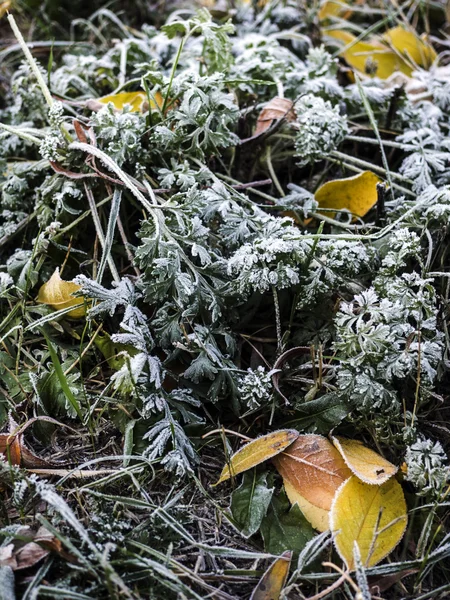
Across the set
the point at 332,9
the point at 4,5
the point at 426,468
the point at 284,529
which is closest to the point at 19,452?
the point at 284,529

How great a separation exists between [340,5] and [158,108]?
1.81 m

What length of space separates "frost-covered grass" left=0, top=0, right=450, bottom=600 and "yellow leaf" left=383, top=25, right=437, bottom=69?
71 cm

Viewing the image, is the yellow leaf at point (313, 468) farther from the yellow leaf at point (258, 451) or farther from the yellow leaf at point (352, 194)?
the yellow leaf at point (352, 194)

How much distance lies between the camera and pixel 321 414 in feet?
5.58

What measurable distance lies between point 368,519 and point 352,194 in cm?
114

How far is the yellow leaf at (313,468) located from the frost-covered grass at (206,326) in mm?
47

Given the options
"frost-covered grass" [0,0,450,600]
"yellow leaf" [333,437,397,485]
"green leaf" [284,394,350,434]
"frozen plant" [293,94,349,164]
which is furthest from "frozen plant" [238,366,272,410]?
"frozen plant" [293,94,349,164]

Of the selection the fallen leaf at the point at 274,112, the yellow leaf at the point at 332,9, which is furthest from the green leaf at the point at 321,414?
the yellow leaf at the point at 332,9

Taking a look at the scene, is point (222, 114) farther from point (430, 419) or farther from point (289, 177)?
point (430, 419)

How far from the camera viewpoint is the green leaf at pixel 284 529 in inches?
58.9

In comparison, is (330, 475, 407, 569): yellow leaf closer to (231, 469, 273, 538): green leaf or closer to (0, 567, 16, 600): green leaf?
(231, 469, 273, 538): green leaf

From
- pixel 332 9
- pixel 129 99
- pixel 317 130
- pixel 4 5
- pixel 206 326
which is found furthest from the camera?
pixel 332 9

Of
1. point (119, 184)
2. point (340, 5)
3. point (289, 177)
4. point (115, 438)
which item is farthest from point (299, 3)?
point (115, 438)

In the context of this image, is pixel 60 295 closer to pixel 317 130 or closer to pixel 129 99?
pixel 129 99
